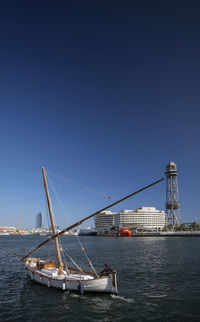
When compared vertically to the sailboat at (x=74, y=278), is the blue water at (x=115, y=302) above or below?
below

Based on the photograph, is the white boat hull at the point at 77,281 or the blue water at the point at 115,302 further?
the white boat hull at the point at 77,281

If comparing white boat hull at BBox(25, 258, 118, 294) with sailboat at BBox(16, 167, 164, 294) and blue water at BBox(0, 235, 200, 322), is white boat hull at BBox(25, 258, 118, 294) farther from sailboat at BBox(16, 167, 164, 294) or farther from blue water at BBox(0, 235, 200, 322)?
blue water at BBox(0, 235, 200, 322)

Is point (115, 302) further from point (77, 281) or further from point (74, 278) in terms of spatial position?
point (74, 278)

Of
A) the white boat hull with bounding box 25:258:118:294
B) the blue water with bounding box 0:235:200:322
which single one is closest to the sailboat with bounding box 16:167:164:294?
the white boat hull with bounding box 25:258:118:294

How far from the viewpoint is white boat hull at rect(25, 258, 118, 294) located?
2156 cm

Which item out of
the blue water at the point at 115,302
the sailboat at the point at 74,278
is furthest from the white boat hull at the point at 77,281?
the blue water at the point at 115,302

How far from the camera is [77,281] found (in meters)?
22.5

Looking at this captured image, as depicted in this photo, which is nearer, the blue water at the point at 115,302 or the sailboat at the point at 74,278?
the blue water at the point at 115,302

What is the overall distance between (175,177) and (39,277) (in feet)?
524

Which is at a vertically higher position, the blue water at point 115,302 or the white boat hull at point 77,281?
the white boat hull at point 77,281

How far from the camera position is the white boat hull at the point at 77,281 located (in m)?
21.6

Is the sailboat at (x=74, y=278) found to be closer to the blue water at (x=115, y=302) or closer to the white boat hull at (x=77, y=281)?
the white boat hull at (x=77, y=281)

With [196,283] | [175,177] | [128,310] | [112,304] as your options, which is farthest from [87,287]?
[175,177]

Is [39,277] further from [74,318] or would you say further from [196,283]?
[196,283]
